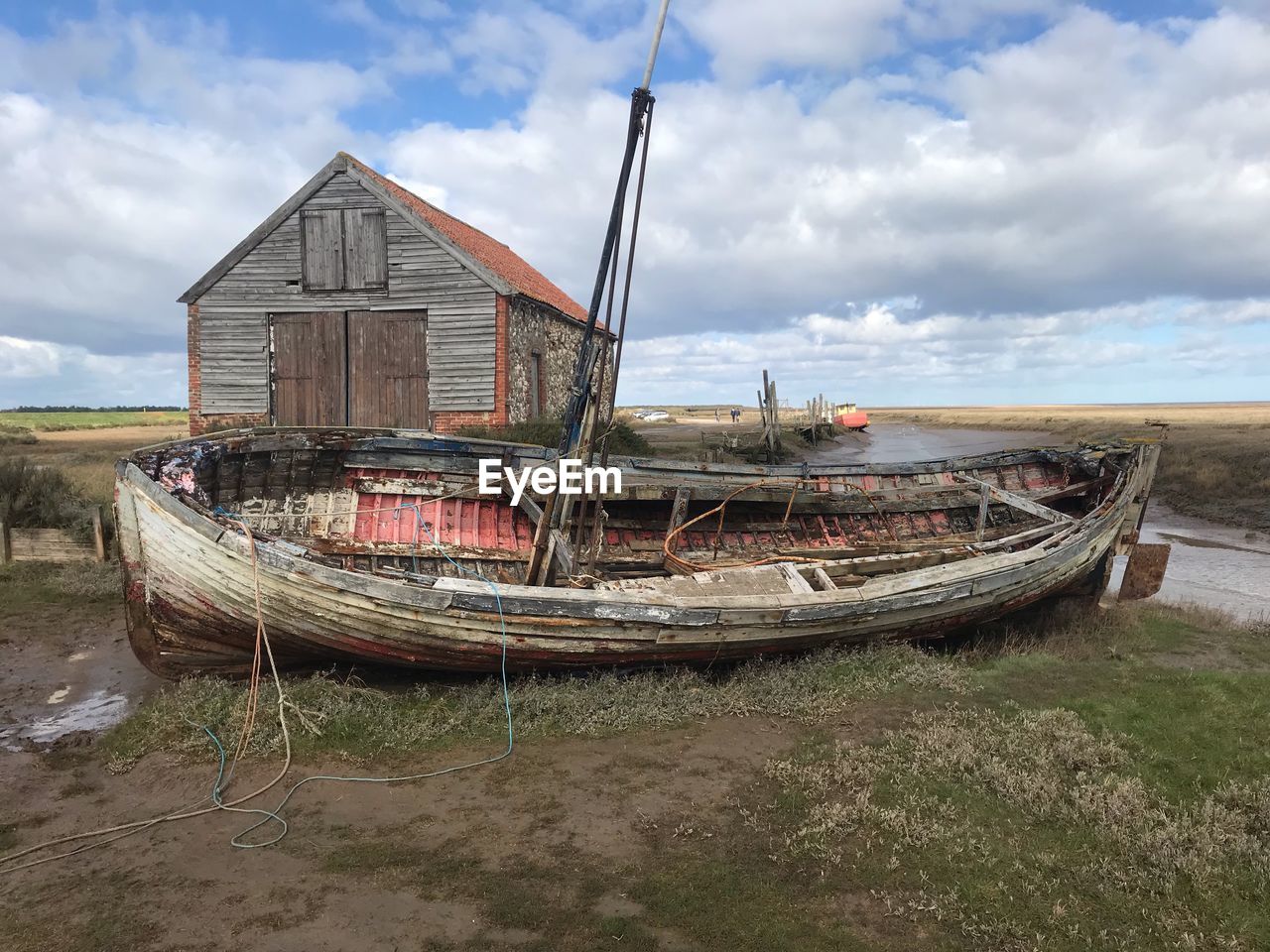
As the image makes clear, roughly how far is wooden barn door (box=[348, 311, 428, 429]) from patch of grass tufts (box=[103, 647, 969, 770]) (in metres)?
10.8

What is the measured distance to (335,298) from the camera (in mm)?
17047

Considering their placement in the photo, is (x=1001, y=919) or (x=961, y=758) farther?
(x=961, y=758)

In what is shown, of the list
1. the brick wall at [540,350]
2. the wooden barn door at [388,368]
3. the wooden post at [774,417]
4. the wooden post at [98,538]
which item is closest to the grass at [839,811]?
the wooden post at [98,538]

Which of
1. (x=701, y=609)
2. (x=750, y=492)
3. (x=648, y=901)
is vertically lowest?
(x=648, y=901)

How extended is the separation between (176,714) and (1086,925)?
6206 millimetres

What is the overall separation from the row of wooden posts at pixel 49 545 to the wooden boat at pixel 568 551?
15.6ft

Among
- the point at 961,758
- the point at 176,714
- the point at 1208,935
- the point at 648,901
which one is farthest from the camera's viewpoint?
the point at 176,714

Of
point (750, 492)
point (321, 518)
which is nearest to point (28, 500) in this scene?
point (321, 518)

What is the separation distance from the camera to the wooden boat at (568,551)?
627cm

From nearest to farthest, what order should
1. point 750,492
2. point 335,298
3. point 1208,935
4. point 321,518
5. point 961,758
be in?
point 1208,935 → point 961,758 → point 321,518 → point 750,492 → point 335,298

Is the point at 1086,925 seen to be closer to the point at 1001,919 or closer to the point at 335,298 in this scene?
the point at 1001,919

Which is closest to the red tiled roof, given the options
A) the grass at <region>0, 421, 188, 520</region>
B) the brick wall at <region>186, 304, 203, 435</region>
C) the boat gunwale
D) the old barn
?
the old barn
